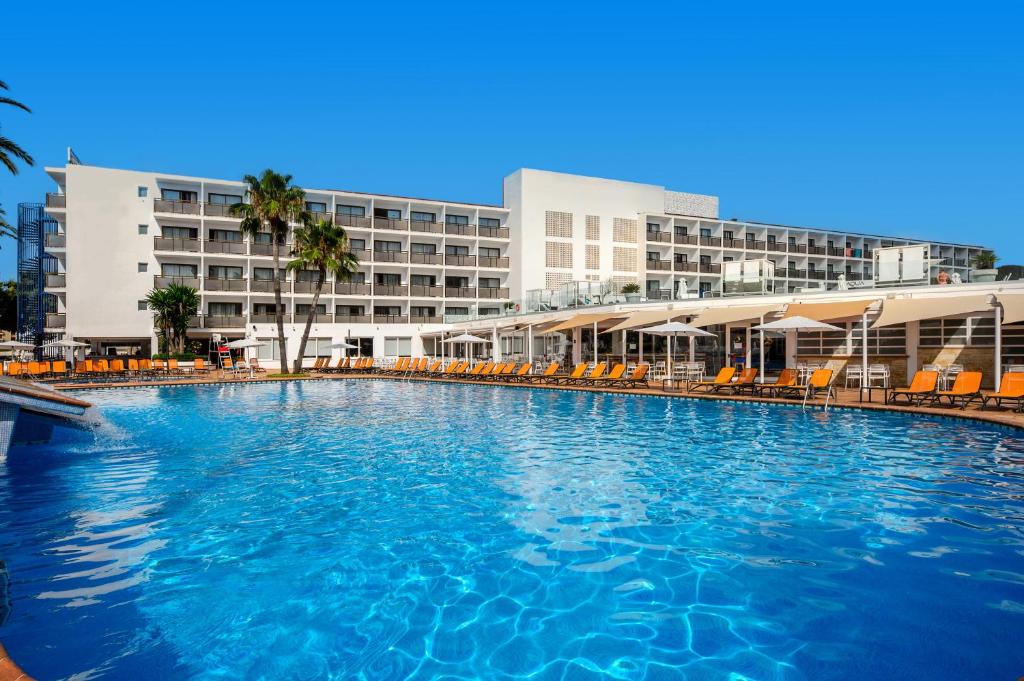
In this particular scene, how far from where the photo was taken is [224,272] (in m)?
38.6

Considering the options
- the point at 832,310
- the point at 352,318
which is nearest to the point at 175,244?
the point at 352,318

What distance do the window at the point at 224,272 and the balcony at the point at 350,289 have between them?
5877 mm

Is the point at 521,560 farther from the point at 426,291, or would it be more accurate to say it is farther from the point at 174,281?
the point at 426,291

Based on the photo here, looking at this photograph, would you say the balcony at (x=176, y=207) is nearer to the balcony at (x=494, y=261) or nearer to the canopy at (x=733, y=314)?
the balcony at (x=494, y=261)

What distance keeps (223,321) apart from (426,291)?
41.6 ft

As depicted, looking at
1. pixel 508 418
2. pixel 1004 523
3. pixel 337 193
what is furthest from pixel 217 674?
pixel 337 193

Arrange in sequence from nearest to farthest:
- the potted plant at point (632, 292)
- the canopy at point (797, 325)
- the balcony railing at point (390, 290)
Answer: the canopy at point (797, 325), the potted plant at point (632, 292), the balcony railing at point (390, 290)

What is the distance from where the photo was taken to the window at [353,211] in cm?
4181

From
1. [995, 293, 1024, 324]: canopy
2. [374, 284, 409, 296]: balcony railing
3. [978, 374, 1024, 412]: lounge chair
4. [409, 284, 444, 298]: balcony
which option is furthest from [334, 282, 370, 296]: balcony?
[978, 374, 1024, 412]: lounge chair

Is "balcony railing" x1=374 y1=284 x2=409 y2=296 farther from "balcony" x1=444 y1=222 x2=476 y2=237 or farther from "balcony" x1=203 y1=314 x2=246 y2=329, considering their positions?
"balcony" x1=203 y1=314 x2=246 y2=329

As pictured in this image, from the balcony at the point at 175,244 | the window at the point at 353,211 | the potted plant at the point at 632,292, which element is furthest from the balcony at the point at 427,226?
the potted plant at the point at 632,292

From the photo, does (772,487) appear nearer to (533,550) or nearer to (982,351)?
(533,550)

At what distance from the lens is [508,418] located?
46.1ft

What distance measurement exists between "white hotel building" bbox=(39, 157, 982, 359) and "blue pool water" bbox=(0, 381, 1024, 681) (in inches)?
799
